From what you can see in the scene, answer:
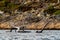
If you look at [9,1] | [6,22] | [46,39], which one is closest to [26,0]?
[9,1]

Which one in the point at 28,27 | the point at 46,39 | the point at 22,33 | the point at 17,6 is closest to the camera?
the point at 46,39

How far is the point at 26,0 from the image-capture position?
8494cm

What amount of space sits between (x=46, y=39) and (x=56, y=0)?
36.5 m

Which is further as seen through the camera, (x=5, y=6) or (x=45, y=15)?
(x=5, y=6)

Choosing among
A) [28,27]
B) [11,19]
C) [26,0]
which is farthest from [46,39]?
[26,0]

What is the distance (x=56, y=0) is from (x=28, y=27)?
18368mm

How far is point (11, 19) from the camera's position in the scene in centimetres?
7250

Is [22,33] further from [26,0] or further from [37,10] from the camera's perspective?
[26,0]

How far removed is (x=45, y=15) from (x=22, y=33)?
16.9 meters

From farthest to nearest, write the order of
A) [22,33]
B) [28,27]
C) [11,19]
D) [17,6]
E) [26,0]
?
[26,0], [17,6], [11,19], [28,27], [22,33]

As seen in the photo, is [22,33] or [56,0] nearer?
[22,33]

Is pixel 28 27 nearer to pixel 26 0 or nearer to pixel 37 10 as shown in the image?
pixel 37 10

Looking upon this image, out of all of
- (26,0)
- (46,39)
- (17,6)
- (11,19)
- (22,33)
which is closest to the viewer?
(46,39)

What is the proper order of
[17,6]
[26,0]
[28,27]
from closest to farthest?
[28,27] < [17,6] < [26,0]
